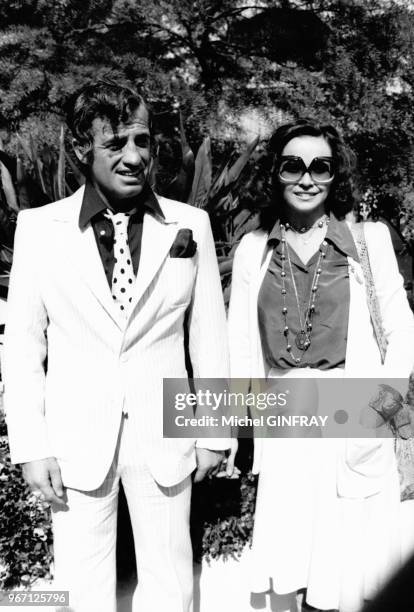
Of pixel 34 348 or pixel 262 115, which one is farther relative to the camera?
pixel 262 115

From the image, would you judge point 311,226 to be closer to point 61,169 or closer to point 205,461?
point 205,461

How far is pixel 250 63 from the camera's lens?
438cm

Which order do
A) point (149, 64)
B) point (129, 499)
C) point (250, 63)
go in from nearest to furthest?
1. point (129, 499)
2. point (149, 64)
3. point (250, 63)

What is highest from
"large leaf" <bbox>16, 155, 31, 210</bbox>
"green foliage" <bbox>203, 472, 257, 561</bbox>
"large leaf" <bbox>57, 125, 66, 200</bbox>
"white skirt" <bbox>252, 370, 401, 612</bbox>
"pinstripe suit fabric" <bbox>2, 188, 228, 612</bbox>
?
"large leaf" <bbox>57, 125, 66, 200</bbox>

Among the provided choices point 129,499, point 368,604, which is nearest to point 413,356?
point 368,604

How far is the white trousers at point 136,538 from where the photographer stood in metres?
2.18

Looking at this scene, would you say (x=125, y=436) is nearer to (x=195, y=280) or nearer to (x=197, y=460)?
(x=197, y=460)

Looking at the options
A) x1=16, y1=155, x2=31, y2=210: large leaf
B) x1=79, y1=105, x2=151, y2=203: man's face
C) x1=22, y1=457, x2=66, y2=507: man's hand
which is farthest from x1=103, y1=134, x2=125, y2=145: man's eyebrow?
x1=16, y1=155, x2=31, y2=210: large leaf

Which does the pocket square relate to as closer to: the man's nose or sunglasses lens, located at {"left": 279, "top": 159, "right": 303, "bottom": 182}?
the man's nose

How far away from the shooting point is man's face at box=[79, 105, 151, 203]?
210 cm

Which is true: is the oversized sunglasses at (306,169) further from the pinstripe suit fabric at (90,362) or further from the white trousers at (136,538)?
the white trousers at (136,538)

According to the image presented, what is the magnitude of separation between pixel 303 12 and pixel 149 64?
1.12 m

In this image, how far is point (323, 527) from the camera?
2533mm

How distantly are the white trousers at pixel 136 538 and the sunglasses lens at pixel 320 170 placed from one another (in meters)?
1.17
